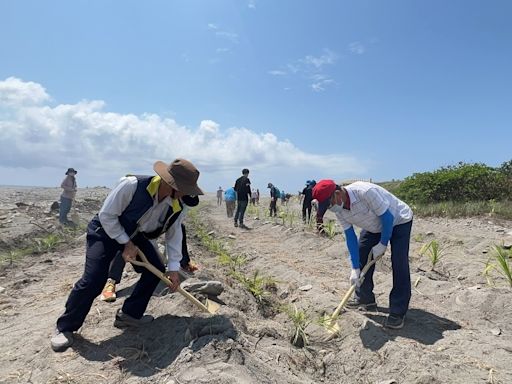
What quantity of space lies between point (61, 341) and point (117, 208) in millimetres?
1091

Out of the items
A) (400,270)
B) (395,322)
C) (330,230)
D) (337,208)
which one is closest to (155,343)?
(337,208)

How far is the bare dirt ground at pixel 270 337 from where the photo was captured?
292cm

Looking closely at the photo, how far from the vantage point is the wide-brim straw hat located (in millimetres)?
3066

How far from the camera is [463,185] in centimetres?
1440

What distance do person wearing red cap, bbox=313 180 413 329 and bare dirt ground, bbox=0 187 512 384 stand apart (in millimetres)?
367

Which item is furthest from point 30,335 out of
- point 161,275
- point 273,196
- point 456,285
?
point 273,196

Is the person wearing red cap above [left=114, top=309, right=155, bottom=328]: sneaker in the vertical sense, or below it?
above

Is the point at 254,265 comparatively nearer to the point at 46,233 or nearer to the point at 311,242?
the point at 311,242

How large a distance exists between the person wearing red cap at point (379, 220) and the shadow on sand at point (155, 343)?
4.73ft

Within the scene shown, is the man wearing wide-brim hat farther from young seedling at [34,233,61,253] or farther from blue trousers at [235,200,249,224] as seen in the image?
blue trousers at [235,200,249,224]

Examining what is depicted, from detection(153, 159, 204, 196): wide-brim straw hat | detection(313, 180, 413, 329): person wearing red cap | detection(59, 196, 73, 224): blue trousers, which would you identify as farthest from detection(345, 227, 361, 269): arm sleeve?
→ detection(59, 196, 73, 224): blue trousers

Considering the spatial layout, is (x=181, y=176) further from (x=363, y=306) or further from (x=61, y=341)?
(x=363, y=306)

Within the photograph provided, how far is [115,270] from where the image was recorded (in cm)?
444

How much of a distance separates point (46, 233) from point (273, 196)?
7924 millimetres
